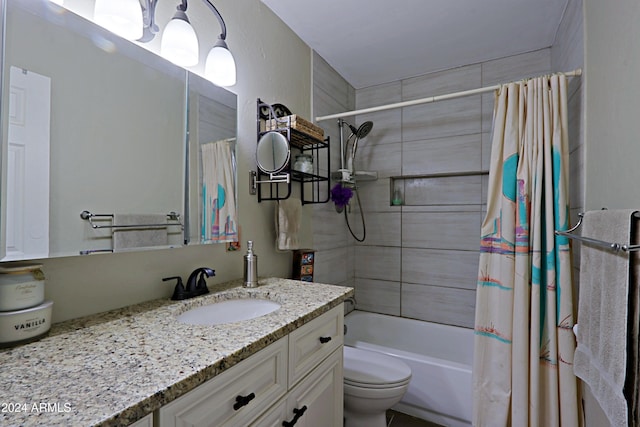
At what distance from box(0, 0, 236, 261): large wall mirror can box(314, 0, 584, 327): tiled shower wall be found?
118 centimetres

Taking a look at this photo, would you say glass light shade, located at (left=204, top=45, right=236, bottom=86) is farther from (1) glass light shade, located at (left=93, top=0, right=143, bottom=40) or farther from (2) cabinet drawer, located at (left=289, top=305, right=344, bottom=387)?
(2) cabinet drawer, located at (left=289, top=305, right=344, bottom=387)

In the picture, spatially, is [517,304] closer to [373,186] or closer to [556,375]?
[556,375]

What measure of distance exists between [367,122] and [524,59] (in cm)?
118

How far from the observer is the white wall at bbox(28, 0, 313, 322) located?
3.03 ft

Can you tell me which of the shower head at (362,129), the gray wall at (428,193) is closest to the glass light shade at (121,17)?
the shower head at (362,129)

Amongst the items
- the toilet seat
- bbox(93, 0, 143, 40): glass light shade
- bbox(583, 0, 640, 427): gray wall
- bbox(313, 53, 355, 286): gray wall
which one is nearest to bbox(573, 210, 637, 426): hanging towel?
bbox(583, 0, 640, 427): gray wall

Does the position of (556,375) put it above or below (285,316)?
below

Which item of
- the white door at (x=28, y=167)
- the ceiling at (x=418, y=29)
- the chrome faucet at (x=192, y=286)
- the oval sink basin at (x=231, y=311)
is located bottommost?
the oval sink basin at (x=231, y=311)

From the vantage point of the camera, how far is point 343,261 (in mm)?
2557

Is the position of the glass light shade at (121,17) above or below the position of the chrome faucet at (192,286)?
above

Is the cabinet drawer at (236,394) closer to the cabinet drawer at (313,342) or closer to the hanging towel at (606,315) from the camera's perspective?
the cabinet drawer at (313,342)

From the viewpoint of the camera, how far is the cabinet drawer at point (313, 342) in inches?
37.7

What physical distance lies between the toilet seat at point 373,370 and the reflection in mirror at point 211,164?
0.96 m

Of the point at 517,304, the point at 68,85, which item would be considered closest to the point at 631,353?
the point at 517,304
